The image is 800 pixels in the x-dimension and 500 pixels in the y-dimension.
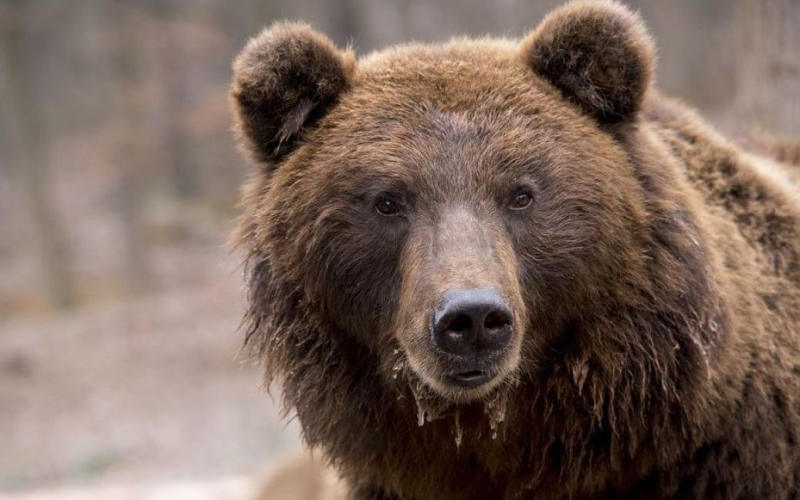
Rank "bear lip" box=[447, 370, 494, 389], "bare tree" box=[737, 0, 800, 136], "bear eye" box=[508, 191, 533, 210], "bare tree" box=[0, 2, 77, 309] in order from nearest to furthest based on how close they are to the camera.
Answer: "bear lip" box=[447, 370, 494, 389] → "bear eye" box=[508, 191, 533, 210] → "bare tree" box=[737, 0, 800, 136] → "bare tree" box=[0, 2, 77, 309]

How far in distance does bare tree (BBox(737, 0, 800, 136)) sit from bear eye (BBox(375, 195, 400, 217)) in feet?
14.6

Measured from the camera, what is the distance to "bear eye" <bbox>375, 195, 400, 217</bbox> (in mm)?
4023

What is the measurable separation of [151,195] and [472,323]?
29416mm

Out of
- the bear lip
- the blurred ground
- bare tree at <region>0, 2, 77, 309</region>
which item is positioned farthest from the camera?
bare tree at <region>0, 2, 77, 309</region>

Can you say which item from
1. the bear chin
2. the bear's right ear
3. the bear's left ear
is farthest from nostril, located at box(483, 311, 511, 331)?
the bear's right ear

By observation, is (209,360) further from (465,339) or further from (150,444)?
(465,339)

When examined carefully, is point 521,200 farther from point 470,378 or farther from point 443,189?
point 470,378

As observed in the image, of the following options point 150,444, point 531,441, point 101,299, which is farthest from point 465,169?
point 101,299

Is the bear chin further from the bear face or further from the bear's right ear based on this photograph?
the bear's right ear

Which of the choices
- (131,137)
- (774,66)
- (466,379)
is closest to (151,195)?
(131,137)

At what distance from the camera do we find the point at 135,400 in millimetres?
15383

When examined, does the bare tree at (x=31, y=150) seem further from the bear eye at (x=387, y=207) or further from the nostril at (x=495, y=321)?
the nostril at (x=495, y=321)

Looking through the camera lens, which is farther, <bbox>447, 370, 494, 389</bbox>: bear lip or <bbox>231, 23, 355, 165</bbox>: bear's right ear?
<bbox>231, 23, 355, 165</bbox>: bear's right ear

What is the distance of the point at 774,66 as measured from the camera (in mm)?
7355
